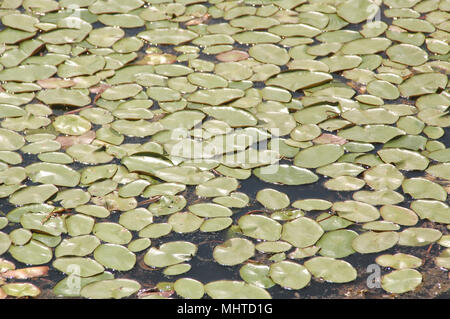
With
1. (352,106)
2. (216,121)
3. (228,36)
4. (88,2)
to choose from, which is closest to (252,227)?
(216,121)

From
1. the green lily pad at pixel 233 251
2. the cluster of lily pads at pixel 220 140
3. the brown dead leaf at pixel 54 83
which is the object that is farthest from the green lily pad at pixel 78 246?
the brown dead leaf at pixel 54 83

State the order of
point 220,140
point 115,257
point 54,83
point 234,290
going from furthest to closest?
point 54,83 < point 220,140 < point 115,257 < point 234,290

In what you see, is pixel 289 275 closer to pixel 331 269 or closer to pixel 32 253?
pixel 331 269

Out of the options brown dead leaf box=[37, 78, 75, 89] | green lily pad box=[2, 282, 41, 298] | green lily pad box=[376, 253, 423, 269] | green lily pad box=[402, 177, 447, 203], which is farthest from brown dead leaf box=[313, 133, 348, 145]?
green lily pad box=[2, 282, 41, 298]

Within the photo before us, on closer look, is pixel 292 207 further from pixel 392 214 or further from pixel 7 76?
pixel 7 76

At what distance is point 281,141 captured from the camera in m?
3.08

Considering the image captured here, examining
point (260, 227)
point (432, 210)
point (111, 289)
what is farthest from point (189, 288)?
point (432, 210)

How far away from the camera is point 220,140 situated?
3076mm

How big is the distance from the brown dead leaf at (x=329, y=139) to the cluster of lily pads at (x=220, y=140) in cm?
1

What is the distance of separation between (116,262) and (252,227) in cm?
50

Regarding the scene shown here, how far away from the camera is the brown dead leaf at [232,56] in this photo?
3549 mm

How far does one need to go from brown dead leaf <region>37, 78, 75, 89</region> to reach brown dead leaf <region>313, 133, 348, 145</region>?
45.9 inches

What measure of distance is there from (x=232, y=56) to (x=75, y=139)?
2.97 feet

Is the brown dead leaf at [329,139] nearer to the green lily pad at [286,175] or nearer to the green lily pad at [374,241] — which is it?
the green lily pad at [286,175]
